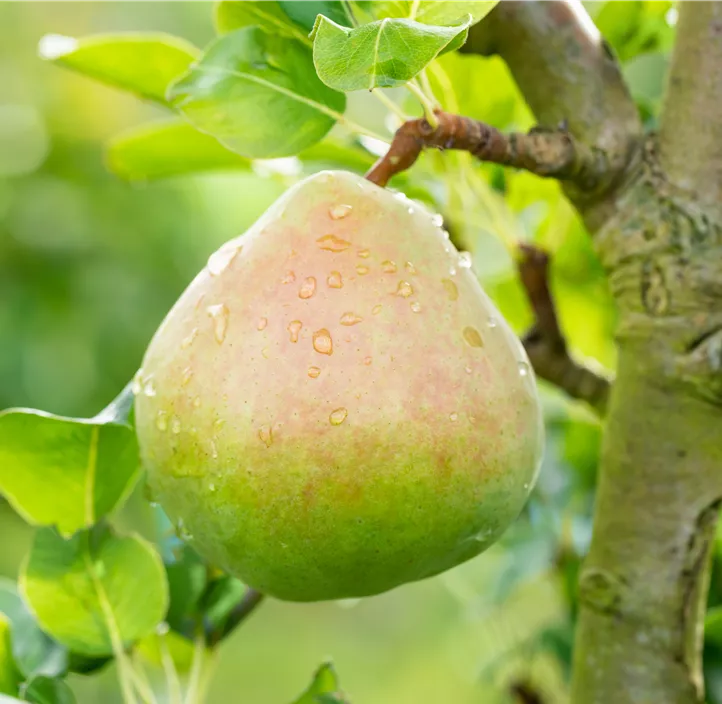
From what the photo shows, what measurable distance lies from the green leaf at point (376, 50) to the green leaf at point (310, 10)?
0.24 feet

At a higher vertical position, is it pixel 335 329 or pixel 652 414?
pixel 335 329

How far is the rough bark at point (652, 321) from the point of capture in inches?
21.0

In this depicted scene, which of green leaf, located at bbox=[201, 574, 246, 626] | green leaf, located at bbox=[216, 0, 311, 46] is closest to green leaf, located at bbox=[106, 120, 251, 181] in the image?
green leaf, located at bbox=[216, 0, 311, 46]

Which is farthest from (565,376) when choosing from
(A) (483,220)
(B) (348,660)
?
(B) (348,660)

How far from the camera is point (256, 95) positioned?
1.62 feet

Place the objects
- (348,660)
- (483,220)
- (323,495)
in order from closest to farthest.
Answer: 1. (323,495)
2. (483,220)
3. (348,660)

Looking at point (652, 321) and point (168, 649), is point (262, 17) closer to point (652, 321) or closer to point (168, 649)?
point (652, 321)

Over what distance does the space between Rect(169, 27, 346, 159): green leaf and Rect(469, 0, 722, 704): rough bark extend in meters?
0.12

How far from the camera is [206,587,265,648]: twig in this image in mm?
589

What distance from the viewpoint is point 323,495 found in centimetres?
40

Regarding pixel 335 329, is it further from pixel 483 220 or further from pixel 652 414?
pixel 483 220

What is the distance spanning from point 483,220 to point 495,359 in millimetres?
354

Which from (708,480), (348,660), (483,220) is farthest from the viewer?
(348,660)

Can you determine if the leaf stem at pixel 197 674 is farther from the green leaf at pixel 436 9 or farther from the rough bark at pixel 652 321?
the green leaf at pixel 436 9
